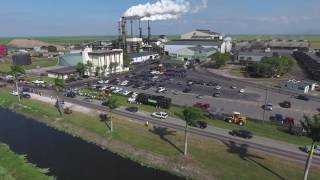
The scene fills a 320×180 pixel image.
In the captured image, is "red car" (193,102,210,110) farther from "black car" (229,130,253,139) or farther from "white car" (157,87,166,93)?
"white car" (157,87,166,93)

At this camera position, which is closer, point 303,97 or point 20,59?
point 303,97

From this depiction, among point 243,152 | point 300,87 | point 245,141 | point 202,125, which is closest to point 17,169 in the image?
point 202,125

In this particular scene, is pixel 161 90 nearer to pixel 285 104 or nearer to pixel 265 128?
pixel 285 104

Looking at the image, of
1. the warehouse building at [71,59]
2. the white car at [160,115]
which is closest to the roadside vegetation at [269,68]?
the white car at [160,115]

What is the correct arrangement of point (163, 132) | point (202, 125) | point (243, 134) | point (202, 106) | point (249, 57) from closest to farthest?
point (243, 134) < point (163, 132) < point (202, 125) < point (202, 106) < point (249, 57)

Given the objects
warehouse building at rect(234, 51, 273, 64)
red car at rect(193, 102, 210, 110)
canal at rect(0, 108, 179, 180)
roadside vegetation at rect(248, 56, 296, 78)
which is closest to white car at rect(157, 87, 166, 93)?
red car at rect(193, 102, 210, 110)

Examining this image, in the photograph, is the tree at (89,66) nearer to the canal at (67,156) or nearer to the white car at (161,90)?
the white car at (161,90)

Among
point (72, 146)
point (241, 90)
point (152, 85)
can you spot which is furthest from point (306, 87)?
point (72, 146)
